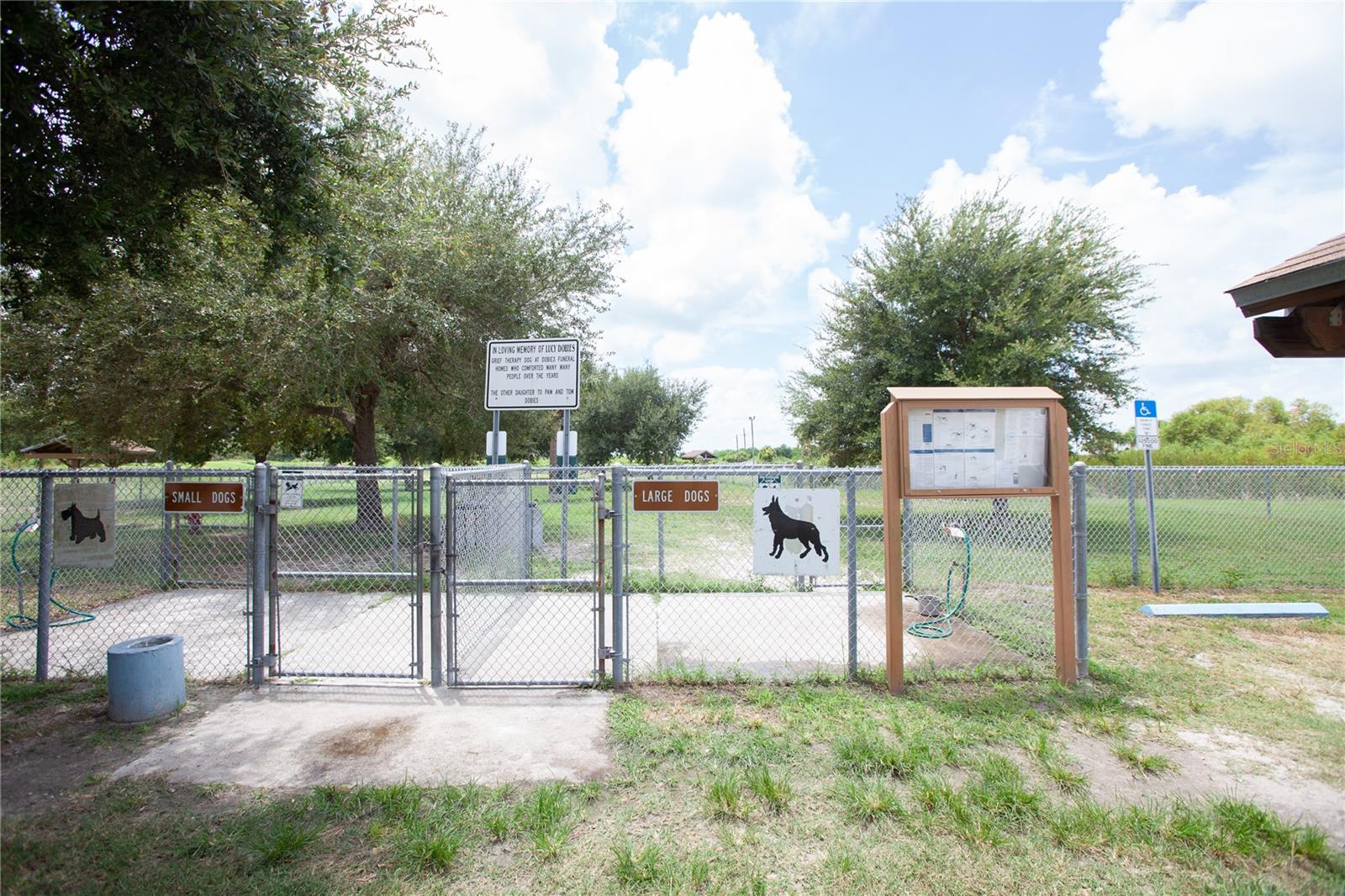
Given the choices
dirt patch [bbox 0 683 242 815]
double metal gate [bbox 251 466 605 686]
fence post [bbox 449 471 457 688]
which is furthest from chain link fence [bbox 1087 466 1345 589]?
dirt patch [bbox 0 683 242 815]

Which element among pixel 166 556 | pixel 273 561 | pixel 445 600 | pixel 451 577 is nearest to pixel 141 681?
pixel 273 561

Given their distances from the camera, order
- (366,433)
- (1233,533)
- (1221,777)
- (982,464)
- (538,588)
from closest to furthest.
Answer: (1221,777), (982,464), (538,588), (1233,533), (366,433)

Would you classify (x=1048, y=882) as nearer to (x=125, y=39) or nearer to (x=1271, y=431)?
(x=125, y=39)

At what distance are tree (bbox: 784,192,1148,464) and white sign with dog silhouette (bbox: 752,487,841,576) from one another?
11475mm

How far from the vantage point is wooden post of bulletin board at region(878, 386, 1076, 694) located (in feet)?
16.7

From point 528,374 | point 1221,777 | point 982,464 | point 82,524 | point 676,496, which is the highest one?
point 528,374

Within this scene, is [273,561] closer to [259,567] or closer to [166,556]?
[259,567]

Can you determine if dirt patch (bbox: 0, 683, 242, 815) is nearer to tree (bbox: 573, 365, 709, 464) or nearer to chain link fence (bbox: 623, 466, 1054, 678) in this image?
chain link fence (bbox: 623, 466, 1054, 678)

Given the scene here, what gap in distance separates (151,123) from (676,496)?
4.50 meters

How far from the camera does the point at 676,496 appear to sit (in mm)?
5355

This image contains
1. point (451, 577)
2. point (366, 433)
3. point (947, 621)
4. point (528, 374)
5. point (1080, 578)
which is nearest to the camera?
point (1080, 578)

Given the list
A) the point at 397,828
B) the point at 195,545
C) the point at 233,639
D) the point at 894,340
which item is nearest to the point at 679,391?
the point at 894,340

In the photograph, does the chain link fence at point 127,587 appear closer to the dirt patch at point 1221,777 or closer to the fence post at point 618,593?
the fence post at point 618,593

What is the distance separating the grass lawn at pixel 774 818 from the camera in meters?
2.93
